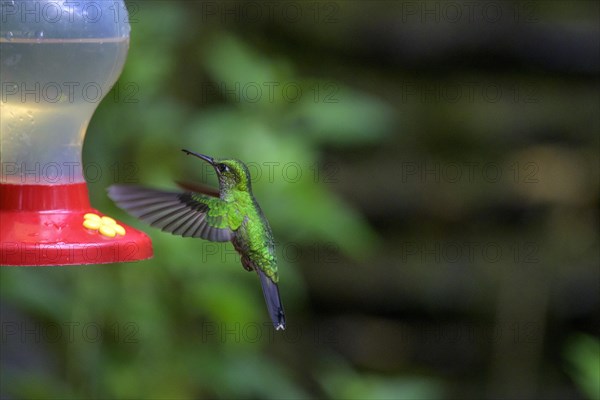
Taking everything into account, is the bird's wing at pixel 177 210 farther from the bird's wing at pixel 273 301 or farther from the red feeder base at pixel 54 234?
the bird's wing at pixel 273 301

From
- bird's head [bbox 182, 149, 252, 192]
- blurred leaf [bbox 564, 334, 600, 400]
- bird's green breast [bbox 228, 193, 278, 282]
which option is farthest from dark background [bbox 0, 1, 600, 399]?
bird's head [bbox 182, 149, 252, 192]

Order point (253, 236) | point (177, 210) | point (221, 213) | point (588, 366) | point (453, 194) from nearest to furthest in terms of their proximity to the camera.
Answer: point (177, 210) → point (221, 213) → point (253, 236) → point (588, 366) → point (453, 194)

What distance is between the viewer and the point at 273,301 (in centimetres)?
271

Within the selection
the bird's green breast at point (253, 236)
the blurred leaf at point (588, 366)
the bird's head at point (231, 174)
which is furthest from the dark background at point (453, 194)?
the bird's head at point (231, 174)

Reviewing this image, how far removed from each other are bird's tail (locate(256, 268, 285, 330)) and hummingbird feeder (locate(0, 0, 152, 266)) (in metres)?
0.35

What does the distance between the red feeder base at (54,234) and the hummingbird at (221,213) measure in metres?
0.07

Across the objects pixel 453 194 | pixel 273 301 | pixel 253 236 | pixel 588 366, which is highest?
pixel 253 236

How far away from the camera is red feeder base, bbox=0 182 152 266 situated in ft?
7.49

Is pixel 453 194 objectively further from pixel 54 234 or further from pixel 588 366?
pixel 54 234

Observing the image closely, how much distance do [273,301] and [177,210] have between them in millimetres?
357

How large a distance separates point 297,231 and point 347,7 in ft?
6.03

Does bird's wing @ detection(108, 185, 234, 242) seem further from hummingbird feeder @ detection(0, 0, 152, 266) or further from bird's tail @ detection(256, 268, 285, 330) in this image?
bird's tail @ detection(256, 268, 285, 330)

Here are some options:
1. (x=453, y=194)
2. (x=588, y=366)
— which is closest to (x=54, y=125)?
(x=588, y=366)

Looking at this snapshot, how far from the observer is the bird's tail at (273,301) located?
262 cm
